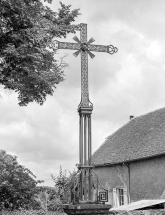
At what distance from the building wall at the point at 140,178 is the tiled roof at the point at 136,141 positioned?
1.69ft

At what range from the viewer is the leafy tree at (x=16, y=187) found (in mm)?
14234

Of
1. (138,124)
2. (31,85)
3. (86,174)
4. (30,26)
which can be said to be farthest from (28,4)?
(138,124)

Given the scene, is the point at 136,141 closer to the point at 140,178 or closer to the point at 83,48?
the point at 140,178

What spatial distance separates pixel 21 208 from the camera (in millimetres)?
14398

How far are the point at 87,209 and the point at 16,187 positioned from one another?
336 inches

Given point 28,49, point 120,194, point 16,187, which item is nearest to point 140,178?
point 120,194

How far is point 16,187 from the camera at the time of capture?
14367mm

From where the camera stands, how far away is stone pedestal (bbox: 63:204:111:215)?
21.3ft

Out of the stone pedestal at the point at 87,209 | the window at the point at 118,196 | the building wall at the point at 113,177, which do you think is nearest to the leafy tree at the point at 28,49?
the stone pedestal at the point at 87,209

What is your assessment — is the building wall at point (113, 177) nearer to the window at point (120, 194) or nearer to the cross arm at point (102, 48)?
the window at point (120, 194)

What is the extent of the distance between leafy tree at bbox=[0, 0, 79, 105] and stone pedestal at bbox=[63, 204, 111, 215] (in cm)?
660

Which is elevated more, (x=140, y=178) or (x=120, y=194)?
(x=140, y=178)

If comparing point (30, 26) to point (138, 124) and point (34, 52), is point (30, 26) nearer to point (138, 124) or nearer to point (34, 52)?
point (34, 52)

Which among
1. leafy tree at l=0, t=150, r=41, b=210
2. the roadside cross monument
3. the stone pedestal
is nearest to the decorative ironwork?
the roadside cross monument
